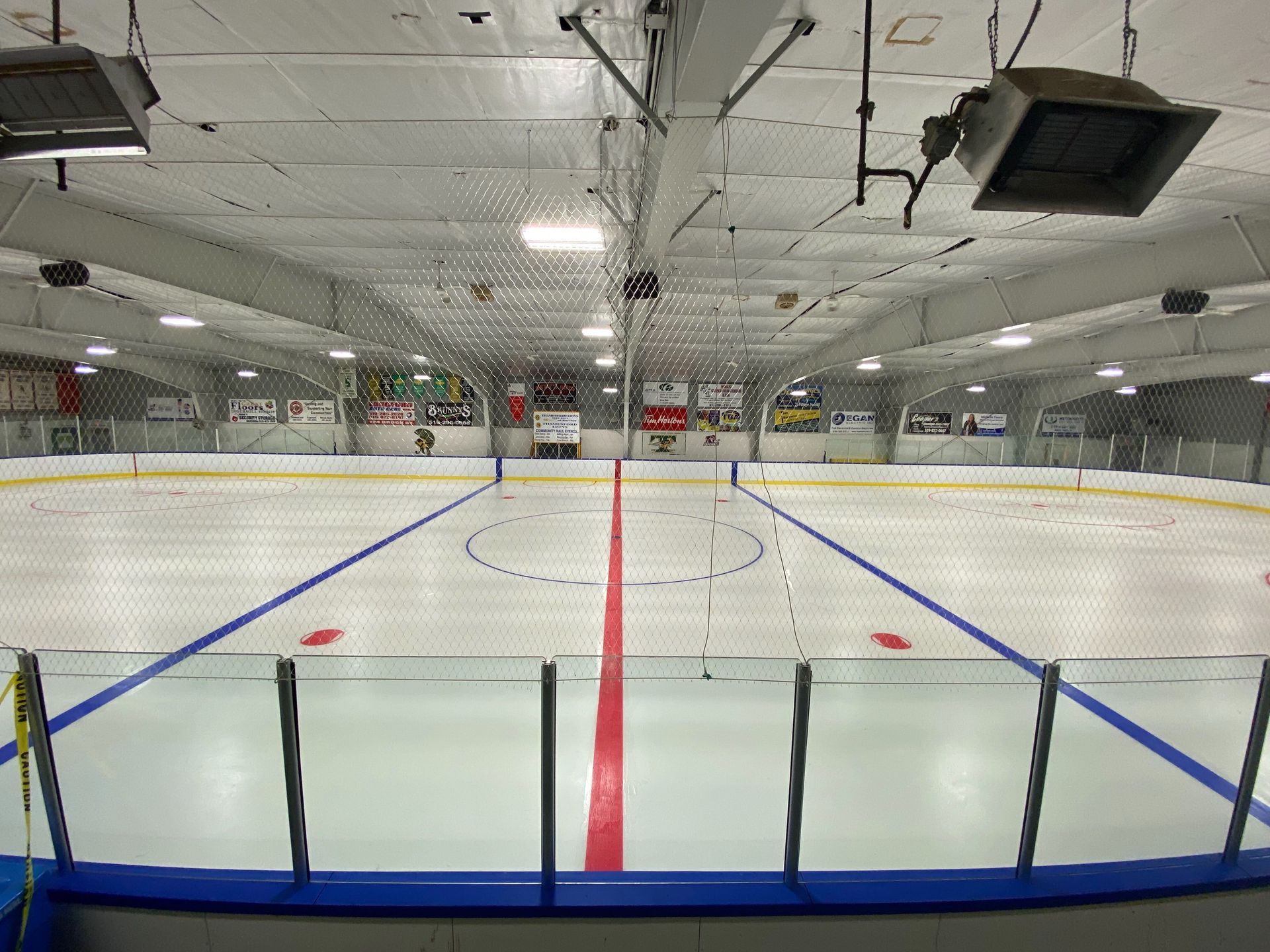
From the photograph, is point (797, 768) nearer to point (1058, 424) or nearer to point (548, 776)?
point (548, 776)

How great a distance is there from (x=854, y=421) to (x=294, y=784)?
51.1 ft

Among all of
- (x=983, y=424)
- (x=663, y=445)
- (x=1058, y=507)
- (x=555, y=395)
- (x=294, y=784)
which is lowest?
(x=1058, y=507)

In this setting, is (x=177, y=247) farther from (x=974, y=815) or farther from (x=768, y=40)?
(x=974, y=815)

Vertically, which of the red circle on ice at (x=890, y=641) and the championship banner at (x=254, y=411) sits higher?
the championship banner at (x=254, y=411)

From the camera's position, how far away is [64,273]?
546 centimetres

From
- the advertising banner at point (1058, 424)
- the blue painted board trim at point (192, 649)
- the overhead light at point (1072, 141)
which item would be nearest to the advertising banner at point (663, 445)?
the blue painted board trim at point (192, 649)

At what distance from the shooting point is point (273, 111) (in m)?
3.50

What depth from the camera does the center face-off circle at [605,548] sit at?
14.8ft

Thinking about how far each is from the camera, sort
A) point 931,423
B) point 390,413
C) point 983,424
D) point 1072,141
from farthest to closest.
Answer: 1. point 931,423
2. point 983,424
3. point 390,413
4. point 1072,141

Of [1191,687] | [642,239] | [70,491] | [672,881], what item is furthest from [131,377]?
[1191,687]

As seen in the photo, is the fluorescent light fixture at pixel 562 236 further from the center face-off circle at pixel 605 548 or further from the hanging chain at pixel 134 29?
the center face-off circle at pixel 605 548

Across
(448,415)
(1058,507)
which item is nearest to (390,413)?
(448,415)

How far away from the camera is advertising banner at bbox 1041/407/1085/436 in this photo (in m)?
14.4

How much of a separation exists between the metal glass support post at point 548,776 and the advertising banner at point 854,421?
14.8 m
